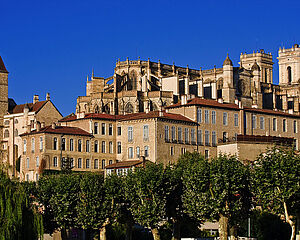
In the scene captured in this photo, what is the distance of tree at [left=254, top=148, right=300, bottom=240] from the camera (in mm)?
51156

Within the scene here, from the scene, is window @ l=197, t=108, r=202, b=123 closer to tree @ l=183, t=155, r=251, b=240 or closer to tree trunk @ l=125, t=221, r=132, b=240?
tree trunk @ l=125, t=221, r=132, b=240

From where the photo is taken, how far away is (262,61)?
165 metres

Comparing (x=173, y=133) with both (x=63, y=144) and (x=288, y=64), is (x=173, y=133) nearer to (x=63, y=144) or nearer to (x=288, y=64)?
(x=63, y=144)

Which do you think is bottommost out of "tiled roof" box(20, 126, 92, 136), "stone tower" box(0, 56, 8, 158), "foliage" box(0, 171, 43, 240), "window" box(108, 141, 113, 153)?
"foliage" box(0, 171, 43, 240)

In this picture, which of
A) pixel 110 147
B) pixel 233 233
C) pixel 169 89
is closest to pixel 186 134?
pixel 110 147

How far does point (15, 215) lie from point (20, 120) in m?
74.4

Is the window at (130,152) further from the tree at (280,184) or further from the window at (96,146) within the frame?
the tree at (280,184)

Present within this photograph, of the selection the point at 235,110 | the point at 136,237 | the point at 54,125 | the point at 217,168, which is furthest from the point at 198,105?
the point at 217,168

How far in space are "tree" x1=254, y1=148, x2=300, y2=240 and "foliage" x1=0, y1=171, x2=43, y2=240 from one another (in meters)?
15.8

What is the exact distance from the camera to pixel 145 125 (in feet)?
287

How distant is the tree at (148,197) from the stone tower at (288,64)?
4482 inches

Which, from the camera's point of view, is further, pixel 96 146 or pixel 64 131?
pixel 96 146

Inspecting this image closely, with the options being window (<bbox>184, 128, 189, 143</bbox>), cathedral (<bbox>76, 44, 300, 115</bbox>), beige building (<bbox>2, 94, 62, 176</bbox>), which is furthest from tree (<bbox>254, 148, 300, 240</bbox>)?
beige building (<bbox>2, 94, 62, 176</bbox>)

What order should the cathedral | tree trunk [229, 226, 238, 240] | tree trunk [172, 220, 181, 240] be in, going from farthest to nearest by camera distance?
1. the cathedral
2. tree trunk [172, 220, 181, 240]
3. tree trunk [229, 226, 238, 240]
